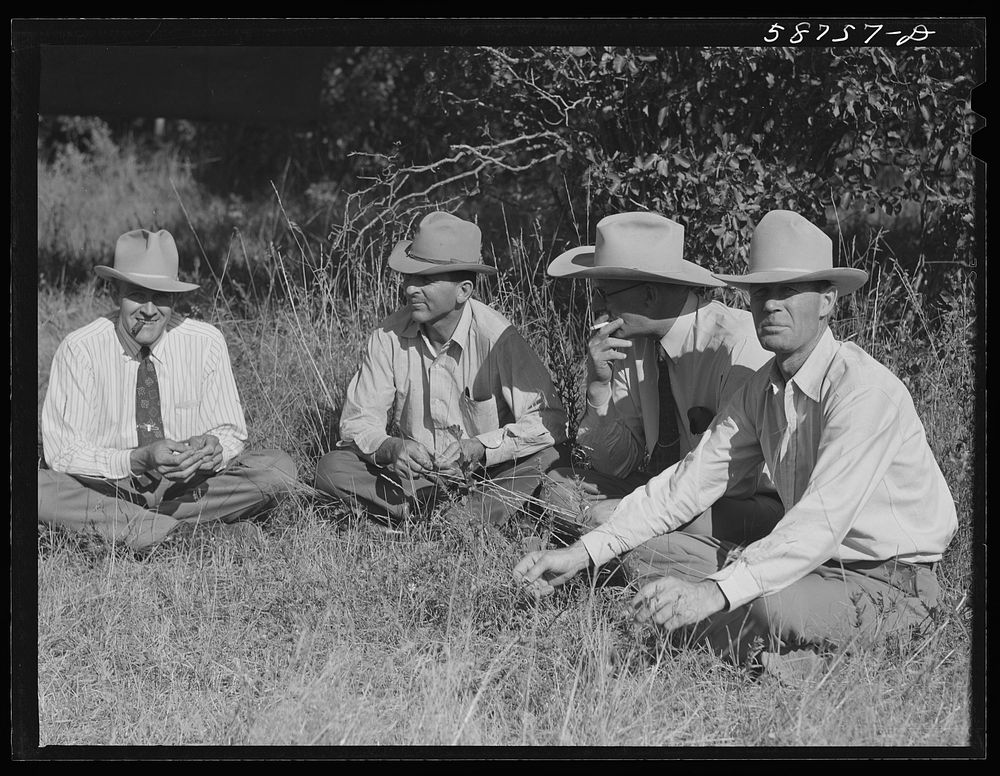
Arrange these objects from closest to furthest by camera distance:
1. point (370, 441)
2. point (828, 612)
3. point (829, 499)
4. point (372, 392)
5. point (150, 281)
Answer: point (829, 499), point (828, 612), point (150, 281), point (370, 441), point (372, 392)

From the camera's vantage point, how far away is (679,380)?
483cm

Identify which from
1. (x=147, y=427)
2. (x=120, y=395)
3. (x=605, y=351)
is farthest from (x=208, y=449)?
(x=605, y=351)

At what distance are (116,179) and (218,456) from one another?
7.20 m

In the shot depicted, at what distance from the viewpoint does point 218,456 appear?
5.11 meters

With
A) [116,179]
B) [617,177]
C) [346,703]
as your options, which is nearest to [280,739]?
[346,703]

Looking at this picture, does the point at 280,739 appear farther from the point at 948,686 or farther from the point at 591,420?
the point at 948,686

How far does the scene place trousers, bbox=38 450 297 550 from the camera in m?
4.96

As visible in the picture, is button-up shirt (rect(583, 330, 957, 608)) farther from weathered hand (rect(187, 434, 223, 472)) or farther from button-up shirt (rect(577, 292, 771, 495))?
weathered hand (rect(187, 434, 223, 472))

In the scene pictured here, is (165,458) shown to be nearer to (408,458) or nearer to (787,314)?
(408,458)

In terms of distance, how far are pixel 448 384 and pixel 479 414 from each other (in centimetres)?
19

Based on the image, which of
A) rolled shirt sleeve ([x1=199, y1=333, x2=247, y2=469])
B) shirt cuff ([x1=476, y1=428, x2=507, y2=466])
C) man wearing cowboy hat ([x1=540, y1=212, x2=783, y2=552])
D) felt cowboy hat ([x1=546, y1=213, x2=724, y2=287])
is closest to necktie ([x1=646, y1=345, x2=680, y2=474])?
man wearing cowboy hat ([x1=540, y1=212, x2=783, y2=552])

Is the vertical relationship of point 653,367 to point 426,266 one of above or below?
below

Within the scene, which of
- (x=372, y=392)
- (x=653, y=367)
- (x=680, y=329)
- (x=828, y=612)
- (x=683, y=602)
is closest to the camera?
(x=683, y=602)

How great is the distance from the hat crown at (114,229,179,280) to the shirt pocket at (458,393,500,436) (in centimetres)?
139
